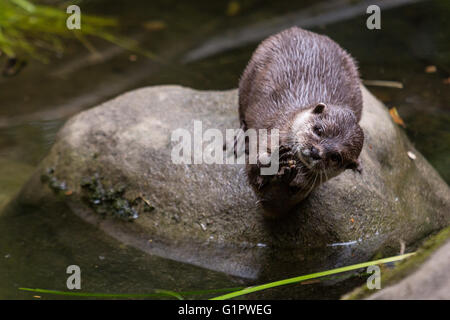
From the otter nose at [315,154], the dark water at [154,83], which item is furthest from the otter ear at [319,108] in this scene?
the dark water at [154,83]

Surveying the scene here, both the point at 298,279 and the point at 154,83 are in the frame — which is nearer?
the point at 298,279

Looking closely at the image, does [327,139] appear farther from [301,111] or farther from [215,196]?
[215,196]

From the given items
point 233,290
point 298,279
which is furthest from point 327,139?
point 233,290

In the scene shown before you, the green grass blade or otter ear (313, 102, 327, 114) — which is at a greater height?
otter ear (313, 102, 327, 114)

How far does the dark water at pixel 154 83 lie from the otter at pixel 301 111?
56 centimetres

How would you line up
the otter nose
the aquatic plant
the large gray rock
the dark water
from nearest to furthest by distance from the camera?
the otter nose → the aquatic plant → the dark water → the large gray rock

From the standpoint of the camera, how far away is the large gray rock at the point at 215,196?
10.6ft

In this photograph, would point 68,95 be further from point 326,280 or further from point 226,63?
point 326,280

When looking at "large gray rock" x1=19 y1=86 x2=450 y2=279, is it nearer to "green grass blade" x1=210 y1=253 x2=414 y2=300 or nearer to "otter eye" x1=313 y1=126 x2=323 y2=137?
"green grass blade" x1=210 y1=253 x2=414 y2=300

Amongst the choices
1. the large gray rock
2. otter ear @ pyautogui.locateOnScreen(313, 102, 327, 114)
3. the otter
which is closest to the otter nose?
the otter

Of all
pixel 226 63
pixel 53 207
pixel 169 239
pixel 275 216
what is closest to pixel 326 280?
pixel 275 216

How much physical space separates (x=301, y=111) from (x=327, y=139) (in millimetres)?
333

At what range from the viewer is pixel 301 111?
293cm

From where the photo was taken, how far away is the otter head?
2627 millimetres
